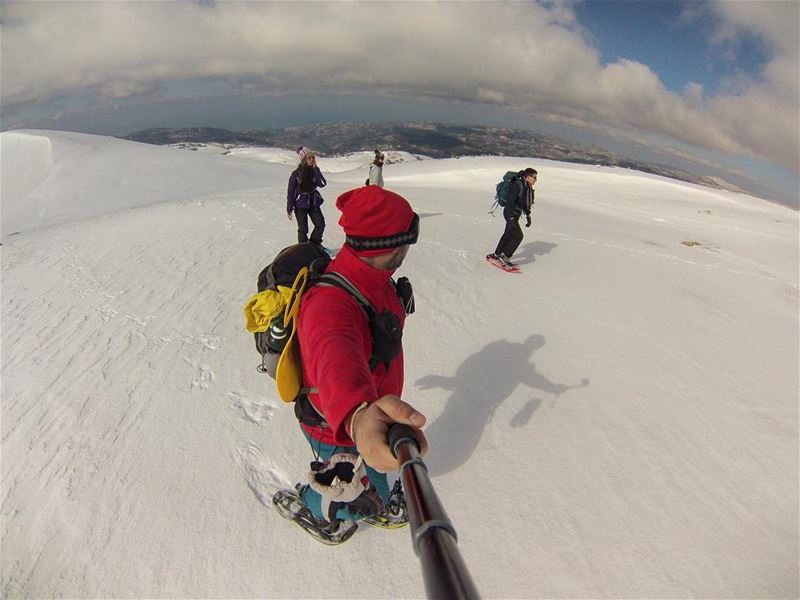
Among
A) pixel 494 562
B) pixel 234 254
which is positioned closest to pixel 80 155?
pixel 234 254

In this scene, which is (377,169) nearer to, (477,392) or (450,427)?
(477,392)

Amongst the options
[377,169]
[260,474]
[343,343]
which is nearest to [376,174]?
[377,169]

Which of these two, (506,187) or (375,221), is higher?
(375,221)

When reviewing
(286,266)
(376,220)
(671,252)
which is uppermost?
(376,220)

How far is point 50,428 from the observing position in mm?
3846

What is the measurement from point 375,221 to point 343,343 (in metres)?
0.68

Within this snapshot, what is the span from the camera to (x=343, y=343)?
1675 mm

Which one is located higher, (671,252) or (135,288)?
(671,252)

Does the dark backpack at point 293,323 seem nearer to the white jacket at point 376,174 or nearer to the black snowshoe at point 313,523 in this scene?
the black snowshoe at point 313,523

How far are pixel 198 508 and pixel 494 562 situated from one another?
2373 mm

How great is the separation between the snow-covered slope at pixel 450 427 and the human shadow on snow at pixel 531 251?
0.44 feet

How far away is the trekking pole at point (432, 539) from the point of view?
2.66 feet

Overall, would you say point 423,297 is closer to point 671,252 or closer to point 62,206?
point 671,252

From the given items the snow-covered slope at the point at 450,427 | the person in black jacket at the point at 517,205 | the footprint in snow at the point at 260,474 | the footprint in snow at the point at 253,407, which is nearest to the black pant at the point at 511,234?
the person in black jacket at the point at 517,205
